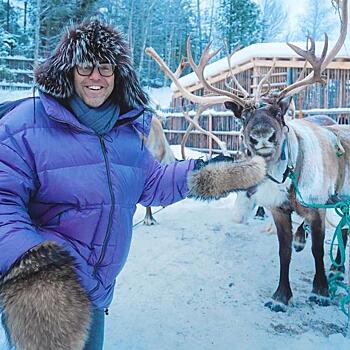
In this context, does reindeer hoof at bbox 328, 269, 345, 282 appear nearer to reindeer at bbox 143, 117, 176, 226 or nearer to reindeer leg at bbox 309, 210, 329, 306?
reindeer leg at bbox 309, 210, 329, 306

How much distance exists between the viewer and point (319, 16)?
135 ft

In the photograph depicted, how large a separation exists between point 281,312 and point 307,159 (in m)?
1.32

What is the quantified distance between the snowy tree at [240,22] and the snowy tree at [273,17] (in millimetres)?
3721

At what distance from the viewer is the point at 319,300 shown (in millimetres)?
3756

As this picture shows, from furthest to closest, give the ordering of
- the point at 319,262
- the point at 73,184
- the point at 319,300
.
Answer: the point at 319,262, the point at 319,300, the point at 73,184

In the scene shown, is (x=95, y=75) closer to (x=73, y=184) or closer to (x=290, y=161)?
(x=73, y=184)

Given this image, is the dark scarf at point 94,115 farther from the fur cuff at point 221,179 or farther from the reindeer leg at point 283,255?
the reindeer leg at point 283,255

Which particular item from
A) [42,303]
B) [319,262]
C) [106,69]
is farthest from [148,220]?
[42,303]

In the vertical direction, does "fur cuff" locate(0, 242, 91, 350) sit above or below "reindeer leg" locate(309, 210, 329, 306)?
above

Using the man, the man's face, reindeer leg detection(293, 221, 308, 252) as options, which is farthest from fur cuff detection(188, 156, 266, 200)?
reindeer leg detection(293, 221, 308, 252)

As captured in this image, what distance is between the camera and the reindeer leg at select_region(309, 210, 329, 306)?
377cm

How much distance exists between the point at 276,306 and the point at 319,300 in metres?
0.42

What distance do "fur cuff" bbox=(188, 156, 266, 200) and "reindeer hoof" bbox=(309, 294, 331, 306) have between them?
2206mm

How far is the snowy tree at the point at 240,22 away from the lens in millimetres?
35781
